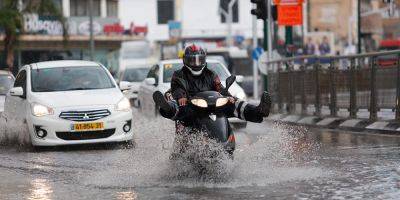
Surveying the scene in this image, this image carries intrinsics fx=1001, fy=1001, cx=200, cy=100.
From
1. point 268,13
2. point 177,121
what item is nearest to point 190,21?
point 268,13

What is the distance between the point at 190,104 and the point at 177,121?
19.5 inches

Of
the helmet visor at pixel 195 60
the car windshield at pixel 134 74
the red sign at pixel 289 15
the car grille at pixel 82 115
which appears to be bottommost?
the car windshield at pixel 134 74

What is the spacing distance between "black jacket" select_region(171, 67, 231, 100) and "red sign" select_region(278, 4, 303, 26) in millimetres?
16290

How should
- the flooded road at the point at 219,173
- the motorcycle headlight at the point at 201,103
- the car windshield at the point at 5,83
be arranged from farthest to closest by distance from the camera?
the car windshield at the point at 5,83 → the motorcycle headlight at the point at 201,103 → the flooded road at the point at 219,173

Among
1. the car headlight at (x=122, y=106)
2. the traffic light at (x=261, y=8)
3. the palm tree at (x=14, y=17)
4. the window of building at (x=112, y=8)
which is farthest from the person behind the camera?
the window of building at (x=112, y=8)

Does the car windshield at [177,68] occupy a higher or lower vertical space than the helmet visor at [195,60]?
lower

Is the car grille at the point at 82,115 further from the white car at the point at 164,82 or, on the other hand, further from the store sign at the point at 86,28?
the store sign at the point at 86,28

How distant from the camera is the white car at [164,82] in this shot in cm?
2161

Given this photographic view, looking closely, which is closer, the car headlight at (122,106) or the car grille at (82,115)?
the car grille at (82,115)

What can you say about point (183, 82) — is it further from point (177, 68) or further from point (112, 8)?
point (112, 8)

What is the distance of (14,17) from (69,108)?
985 inches

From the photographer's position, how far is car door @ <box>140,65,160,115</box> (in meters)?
23.9

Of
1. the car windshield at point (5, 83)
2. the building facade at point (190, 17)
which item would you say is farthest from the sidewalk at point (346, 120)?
the building facade at point (190, 17)

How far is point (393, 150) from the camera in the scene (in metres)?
14.3
